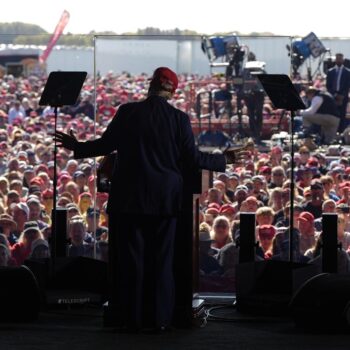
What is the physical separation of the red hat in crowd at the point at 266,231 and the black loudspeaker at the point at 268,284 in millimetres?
2160

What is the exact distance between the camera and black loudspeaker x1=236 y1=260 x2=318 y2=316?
8.05 meters

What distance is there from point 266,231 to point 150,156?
3.51 m

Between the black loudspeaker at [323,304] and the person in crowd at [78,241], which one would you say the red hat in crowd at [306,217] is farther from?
the black loudspeaker at [323,304]

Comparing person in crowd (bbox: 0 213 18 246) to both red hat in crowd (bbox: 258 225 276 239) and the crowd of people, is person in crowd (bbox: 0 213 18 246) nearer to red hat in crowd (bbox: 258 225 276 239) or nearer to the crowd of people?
the crowd of people

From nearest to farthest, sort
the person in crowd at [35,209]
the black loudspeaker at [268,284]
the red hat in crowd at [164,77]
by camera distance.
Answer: the red hat in crowd at [164,77], the black loudspeaker at [268,284], the person in crowd at [35,209]

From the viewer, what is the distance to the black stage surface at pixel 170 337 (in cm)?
688

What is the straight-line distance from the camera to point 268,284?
8375 millimetres

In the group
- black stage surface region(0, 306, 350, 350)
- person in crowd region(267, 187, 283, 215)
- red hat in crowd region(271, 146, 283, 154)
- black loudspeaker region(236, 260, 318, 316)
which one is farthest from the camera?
person in crowd region(267, 187, 283, 215)

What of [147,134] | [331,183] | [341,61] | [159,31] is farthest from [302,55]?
[147,134]

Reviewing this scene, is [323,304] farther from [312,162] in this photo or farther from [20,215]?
[312,162]

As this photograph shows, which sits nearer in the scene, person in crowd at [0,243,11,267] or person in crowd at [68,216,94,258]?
person in crowd at [68,216,94,258]

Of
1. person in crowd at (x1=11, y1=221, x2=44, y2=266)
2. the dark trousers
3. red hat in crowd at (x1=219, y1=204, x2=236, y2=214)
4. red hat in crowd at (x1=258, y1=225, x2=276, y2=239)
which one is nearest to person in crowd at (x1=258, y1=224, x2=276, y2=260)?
red hat in crowd at (x1=258, y1=225, x2=276, y2=239)

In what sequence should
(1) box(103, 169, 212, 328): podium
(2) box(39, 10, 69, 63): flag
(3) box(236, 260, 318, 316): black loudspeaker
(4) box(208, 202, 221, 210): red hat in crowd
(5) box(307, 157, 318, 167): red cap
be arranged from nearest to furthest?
(1) box(103, 169, 212, 328): podium < (3) box(236, 260, 318, 316): black loudspeaker < (2) box(39, 10, 69, 63): flag < (4) box(208, 202, 221, 210): red hat in crowd < (5) box(307, 157, 318, 167): red cap

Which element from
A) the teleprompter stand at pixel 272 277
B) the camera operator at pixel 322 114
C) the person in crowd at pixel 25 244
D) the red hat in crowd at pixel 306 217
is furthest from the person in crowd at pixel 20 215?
the teleprompter stand at pixel 272 277
